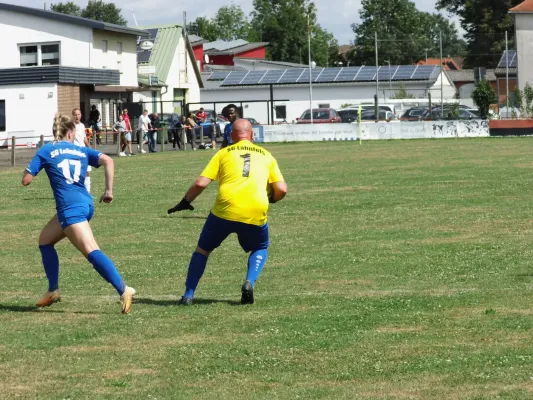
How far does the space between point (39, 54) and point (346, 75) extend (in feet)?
98.0

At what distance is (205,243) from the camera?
33.9 ft

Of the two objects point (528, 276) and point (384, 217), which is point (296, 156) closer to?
point (384, 217)

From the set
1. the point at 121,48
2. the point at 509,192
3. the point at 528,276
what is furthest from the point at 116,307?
the point at 121,48

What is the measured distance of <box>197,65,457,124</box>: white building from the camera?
85.9m

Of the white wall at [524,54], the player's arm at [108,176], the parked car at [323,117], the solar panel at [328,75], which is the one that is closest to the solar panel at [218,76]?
the solar panel at [328,75]

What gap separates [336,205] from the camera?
69.5ft

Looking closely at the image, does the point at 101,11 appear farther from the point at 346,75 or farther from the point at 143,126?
the point at 143,126

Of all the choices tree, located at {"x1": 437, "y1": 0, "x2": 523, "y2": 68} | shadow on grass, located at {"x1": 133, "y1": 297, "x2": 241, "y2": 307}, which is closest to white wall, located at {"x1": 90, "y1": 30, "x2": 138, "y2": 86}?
tree, located at {"x1": 437, "y1": 0, "x2": 523, "y2": 68}

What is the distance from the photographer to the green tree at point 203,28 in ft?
519

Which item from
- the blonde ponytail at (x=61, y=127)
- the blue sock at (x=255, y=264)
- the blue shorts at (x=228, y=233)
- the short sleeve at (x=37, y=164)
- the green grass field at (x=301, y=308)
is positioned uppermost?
the blonde ponytail at (x=61, y=127)

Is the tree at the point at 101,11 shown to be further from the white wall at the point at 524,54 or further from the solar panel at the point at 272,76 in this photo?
the white wall at the point at 524,54

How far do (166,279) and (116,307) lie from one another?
2.23 meters

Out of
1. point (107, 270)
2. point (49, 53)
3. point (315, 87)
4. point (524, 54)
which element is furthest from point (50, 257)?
point (315, 87)

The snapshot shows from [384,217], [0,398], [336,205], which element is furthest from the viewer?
[336,205]
